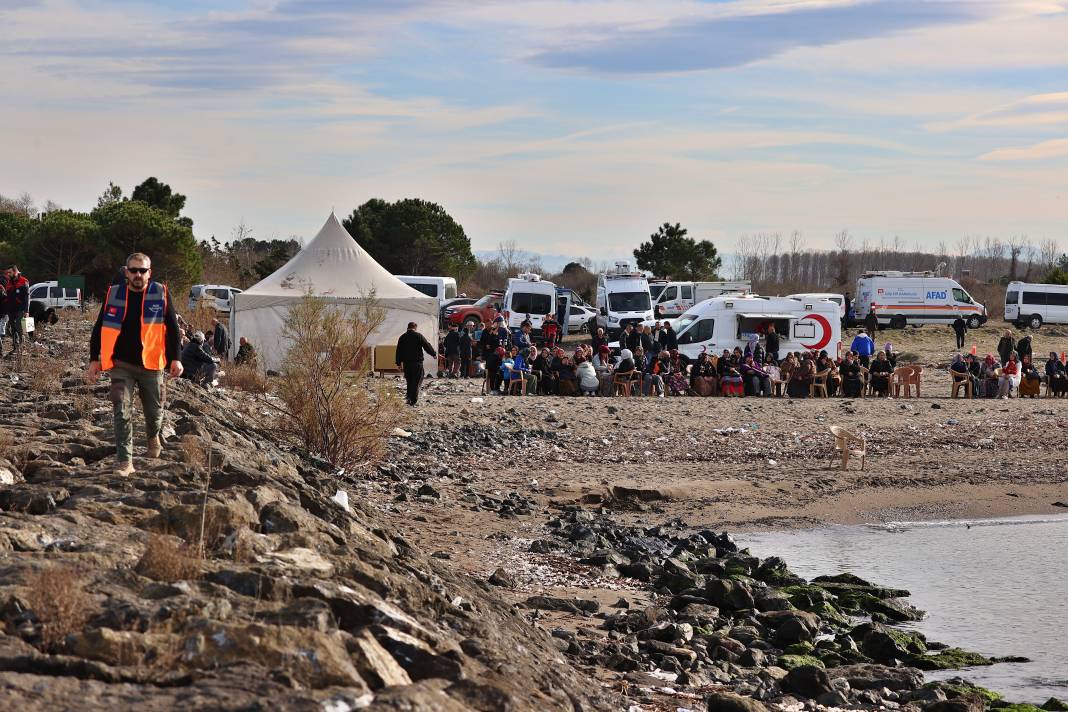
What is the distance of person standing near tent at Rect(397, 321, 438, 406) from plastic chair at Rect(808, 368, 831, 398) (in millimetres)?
9078

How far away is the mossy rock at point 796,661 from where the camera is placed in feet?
33.3

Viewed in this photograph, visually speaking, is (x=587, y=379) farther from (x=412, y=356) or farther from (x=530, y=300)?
(x=530, y=300)

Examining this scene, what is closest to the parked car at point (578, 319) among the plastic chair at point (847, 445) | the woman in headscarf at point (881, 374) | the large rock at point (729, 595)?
the woman in headscarf at point (881, 374)

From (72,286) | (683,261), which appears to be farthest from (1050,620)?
(683,261)

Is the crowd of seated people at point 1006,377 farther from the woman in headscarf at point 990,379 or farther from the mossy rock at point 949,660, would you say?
the mossy rock at point 949,660

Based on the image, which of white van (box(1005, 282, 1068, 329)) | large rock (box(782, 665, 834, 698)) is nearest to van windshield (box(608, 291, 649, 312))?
white van (box(1005, 282, 1068, 329))

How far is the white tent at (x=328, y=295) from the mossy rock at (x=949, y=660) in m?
17.1

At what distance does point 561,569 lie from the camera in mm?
12875

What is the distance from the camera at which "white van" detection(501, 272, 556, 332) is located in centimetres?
3934

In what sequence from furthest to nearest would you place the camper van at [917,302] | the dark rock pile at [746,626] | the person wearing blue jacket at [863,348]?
the camper van at [917,302] < the person wearing blue jacket at [863,348] < the dark rock pile at [746,626]

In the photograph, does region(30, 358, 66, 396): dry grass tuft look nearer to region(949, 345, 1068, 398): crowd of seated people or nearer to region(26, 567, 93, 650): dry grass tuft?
region(26, 567, 93, 650): dry grass tuft

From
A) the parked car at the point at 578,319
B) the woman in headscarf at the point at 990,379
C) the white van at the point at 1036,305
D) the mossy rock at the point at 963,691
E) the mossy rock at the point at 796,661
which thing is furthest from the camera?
the white van at the point at 1036,305

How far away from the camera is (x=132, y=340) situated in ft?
29.6

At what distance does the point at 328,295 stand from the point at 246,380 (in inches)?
232
